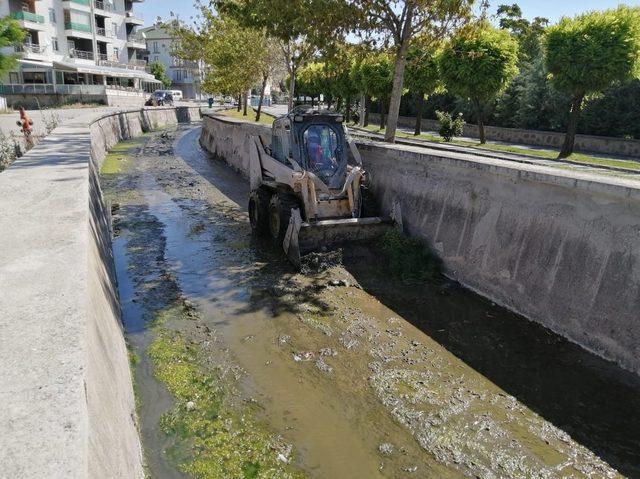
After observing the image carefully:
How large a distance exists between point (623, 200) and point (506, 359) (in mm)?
2504

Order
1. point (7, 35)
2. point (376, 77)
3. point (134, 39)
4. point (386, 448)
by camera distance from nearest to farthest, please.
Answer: point (386, 448) → point (7, 35) → point (376, 77) → point (134, 39)

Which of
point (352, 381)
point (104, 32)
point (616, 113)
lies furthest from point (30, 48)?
point (352, 381)

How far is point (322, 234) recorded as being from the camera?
9.67 meters

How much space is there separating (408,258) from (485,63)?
54.3 ft

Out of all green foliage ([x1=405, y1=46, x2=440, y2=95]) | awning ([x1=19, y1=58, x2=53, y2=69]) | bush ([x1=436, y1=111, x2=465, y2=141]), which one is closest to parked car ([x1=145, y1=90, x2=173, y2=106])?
awning ([x1=19, y1=58, x2=53, y2=69])

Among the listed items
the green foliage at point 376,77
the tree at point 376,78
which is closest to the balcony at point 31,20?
the green foliage at point 376,77

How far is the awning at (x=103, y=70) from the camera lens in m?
47.8

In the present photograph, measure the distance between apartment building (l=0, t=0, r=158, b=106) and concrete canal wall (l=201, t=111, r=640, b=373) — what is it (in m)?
41.0

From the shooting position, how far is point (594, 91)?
19672 mm

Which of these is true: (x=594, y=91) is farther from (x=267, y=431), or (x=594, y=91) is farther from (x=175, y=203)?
(x=267, y=431)

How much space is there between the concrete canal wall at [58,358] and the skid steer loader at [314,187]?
3897mm

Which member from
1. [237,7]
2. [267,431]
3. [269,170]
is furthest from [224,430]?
[237,7]

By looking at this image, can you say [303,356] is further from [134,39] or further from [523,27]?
[134,39]

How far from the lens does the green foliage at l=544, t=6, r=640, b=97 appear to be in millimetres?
17844
